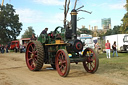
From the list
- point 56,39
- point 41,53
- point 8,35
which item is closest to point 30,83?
point 41,53

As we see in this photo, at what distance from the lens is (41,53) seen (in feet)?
22.4

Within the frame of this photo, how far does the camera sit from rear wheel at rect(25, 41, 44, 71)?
6812 millimetres

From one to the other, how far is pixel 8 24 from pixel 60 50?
111 ft

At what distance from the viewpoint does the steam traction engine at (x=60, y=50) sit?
622cm

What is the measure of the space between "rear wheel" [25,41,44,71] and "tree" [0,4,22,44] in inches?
1184

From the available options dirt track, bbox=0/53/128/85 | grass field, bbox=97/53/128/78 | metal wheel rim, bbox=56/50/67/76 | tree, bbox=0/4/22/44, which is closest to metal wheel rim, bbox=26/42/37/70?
dirt track, bbox=0/53/128/85

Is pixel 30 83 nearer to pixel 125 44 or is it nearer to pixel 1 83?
pixel 1 83

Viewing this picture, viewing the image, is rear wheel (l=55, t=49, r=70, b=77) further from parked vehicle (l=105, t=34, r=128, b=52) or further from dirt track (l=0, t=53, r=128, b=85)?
parked vehicle (l=105, t=34, r=128, b=52)

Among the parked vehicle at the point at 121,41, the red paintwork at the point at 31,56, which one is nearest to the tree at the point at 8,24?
the parked vehicle at the point at 121,41

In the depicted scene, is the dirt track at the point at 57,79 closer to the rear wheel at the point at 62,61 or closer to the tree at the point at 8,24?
the rear wheel at the point at 62,61

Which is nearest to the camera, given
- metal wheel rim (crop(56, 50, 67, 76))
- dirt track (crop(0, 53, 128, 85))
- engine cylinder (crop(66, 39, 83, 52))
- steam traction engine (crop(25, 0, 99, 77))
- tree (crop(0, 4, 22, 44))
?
dirt track (crop(0, 53, 128, 85))

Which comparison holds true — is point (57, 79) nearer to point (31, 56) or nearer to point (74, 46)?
point (74, 46)

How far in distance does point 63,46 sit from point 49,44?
2.05 ft

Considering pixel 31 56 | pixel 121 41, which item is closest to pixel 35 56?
pixel 31 56
